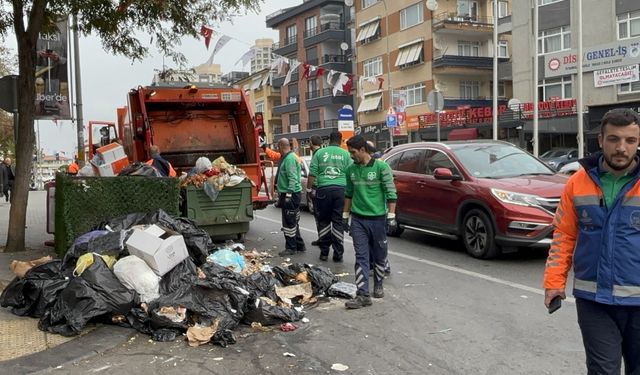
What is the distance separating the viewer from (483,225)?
8.16 meters

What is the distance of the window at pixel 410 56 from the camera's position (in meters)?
42.8

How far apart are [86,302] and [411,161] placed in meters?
5.96

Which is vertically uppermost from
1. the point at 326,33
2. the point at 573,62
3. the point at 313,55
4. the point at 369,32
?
the point at 326,33

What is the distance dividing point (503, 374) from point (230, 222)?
19.8 feet

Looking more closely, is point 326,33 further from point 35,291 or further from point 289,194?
point 35,291

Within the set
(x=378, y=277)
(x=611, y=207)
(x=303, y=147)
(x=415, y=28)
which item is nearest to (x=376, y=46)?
(x=415, y=28)

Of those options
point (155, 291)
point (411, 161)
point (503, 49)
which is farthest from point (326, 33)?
point (155, 291)

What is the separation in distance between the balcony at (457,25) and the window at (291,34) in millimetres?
20974

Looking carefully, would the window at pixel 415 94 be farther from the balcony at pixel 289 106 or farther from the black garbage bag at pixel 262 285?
the black garbage bag at pixel 262 285

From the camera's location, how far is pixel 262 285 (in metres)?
6.07

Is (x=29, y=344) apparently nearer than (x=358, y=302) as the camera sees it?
Yes

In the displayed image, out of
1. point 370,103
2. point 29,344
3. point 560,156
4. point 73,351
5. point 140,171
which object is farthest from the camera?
point 370,103

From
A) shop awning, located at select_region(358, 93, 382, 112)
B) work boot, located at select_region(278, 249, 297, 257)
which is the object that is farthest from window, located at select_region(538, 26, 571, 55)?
work boot, located at select_region(278, 249, 297, 257)

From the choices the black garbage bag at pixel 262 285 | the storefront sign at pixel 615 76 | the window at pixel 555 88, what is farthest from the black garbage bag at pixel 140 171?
the window at pixel 555 88
